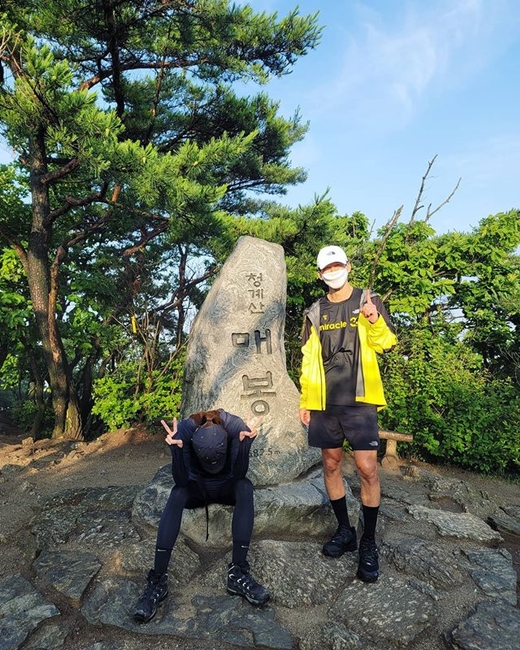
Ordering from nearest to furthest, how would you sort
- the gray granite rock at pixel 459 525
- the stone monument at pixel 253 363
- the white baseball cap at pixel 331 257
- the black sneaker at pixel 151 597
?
the black sneaker at pixel 151 597 < the white baseball cap at pixel 331 257 < the gray granite rock at pixel 459 525 < the stone monument at pixel 253 363

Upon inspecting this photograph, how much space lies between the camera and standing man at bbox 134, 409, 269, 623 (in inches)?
101

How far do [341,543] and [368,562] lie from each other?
10.7 inches

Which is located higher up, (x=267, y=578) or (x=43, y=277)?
(x=43, y=277)

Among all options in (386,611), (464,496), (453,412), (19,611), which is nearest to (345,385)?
(386,611)

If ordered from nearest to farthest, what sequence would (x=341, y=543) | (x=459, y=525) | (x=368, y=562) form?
(x=368, y=562) < (x=341, y=543) < (x=459, y=525)

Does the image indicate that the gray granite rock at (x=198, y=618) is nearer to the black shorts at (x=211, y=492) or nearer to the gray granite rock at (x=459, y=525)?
the black shorts at (x=211, y=492)

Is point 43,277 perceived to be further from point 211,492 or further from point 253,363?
point 211,492

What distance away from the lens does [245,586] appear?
103 inches

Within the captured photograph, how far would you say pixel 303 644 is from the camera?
2344 millimetres

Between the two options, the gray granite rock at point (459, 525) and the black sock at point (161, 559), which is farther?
the gray granite rock at point (459, 525)

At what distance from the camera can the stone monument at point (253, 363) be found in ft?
12.7

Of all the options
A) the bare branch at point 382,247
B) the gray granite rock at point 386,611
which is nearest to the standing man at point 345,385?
the gray granite rock at point 386,611

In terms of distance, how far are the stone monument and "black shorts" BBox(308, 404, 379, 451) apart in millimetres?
925

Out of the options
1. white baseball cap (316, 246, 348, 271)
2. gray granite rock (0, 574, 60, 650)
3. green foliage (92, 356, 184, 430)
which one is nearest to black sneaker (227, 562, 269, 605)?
gray granite rock (0, 574, 60, 650)
